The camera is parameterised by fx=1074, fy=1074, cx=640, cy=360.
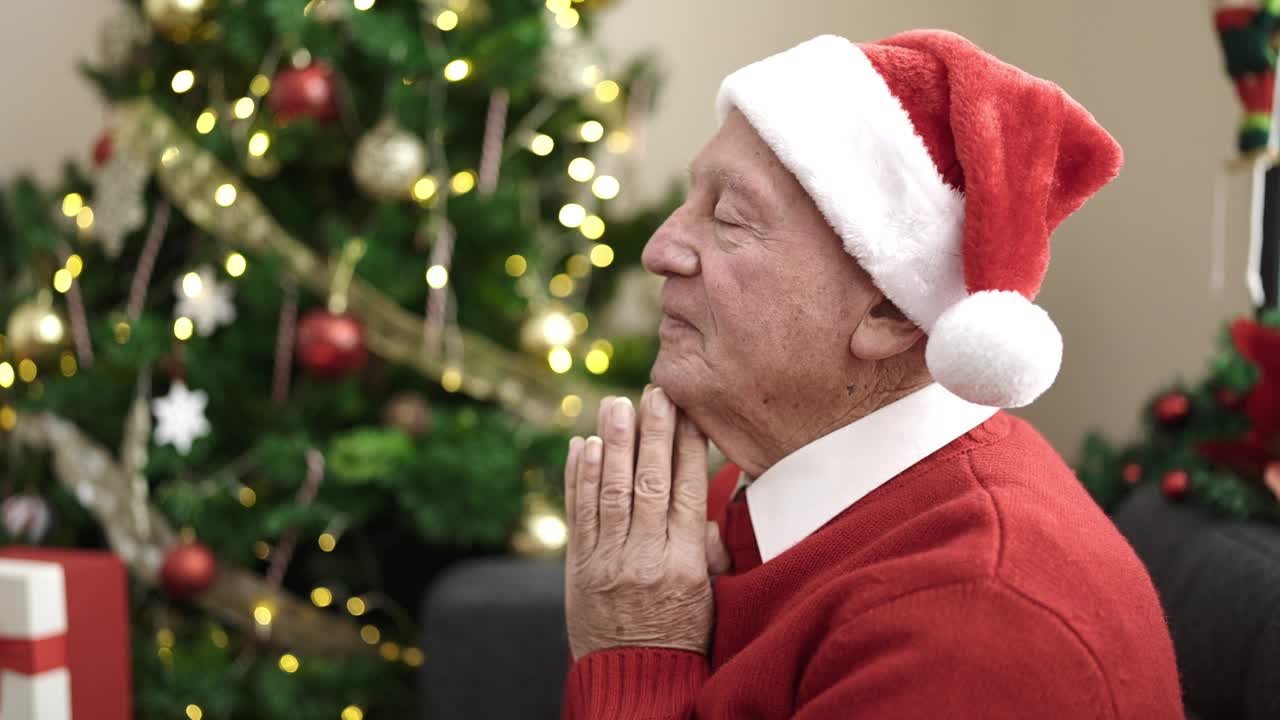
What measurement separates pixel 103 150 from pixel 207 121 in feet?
0.84

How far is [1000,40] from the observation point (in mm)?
2475

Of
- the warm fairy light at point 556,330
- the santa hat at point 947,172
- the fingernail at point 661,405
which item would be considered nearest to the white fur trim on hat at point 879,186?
the santa hat at point 947,172

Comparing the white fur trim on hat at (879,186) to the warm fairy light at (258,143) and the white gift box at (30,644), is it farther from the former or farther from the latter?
the warm fairy light at (258,143)

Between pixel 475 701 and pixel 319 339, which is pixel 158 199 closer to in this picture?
pixel 319 339

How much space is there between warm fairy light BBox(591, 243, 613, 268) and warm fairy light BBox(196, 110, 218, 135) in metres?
0.82

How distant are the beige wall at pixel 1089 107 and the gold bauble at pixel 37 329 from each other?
0.77m

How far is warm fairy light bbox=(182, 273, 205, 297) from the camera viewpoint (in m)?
2.13

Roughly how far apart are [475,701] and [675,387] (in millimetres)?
915

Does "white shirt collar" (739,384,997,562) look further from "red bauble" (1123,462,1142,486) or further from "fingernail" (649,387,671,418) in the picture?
"red bauble" (1123,462,1142,486)

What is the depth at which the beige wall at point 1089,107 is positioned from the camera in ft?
6.86

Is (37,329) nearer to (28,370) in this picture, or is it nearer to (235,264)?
(28,370)

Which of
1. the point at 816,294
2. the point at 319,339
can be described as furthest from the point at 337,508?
the point at 816,294

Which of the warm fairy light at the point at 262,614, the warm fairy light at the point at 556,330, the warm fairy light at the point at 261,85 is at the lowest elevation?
the warm fairy light at the point at 262,614

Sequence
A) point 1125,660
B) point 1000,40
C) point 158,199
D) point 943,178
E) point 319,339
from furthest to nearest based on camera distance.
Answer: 1. point 1000,40
2. point 158,199
3. point 319,339
4. point 943,178
5. point 1125,660
